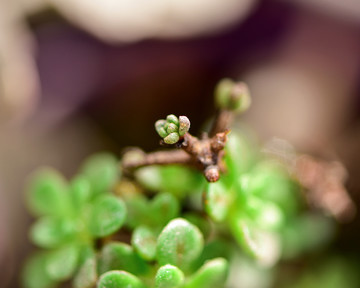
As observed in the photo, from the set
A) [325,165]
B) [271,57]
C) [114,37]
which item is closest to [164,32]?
[114,37]

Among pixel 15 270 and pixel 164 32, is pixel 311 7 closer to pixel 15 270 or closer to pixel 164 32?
pixel 164 32

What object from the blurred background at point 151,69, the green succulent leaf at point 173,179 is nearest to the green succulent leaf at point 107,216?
the green succulent leaf at point 173,179

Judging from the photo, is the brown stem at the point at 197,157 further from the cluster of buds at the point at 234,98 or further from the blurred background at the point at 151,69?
the blurred background at the point at 151,69

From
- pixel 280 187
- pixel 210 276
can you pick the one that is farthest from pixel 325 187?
pixel 210 276

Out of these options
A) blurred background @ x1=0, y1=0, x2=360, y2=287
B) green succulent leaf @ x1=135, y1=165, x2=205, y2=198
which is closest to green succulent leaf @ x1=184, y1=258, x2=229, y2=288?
green succulent leaf @ x1=135, y1=165, x2=205, y2=198

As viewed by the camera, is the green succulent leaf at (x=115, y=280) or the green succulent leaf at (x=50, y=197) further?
the green succulent leaf at (x=50, y=197)

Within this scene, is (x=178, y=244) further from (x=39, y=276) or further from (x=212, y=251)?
(x=39, y=276)
